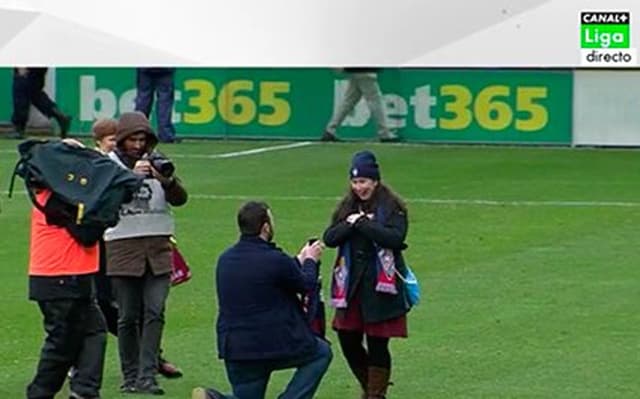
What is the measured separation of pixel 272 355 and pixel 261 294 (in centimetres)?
27

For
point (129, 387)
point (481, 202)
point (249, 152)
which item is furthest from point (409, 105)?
point (129, 387)

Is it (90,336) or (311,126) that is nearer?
(90,336)

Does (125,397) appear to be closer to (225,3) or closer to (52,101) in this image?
(225,3)

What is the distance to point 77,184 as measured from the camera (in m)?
6.79

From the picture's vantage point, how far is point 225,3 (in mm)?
1753

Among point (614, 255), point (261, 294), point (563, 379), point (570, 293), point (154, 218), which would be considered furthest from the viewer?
point (614, 255)

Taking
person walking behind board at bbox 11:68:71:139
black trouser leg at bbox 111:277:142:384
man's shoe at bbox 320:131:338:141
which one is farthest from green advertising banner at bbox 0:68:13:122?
black trouser leg at bbox 111:277:142:384

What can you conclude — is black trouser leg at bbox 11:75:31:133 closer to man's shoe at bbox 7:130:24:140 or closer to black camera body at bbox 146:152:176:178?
man's shoe at bbox 7:130:24:140

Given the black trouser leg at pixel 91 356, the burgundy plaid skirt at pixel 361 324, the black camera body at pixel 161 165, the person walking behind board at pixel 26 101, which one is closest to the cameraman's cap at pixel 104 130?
the black camera body at pixel 161 165

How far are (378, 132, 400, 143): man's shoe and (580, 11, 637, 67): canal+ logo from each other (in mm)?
24307

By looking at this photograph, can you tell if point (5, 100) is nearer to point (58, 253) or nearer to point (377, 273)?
point (377, 273)

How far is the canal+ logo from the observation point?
70.4 inches

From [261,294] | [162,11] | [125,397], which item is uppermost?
[162,11]

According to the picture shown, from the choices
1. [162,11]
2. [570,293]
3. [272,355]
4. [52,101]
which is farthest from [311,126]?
[162,11]
